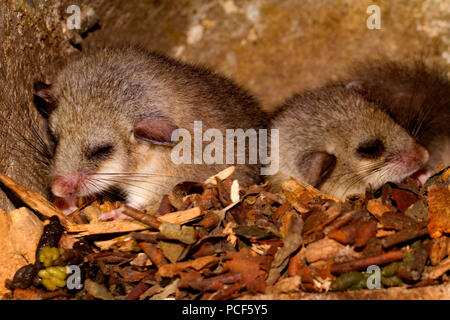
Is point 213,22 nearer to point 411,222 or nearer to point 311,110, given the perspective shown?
point 311,110

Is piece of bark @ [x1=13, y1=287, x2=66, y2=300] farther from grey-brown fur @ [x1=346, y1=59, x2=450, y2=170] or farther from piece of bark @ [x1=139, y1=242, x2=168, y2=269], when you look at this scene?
grey-brown fur @ [x1=346, y1=59, x2=450, y2=170]

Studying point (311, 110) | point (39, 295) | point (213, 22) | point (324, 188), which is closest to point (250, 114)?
point (311, 110)

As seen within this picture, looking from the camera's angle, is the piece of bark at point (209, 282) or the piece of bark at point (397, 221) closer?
the piece of bark at point (209, 282)

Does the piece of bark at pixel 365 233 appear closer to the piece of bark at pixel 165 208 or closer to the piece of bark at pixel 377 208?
the piece of bark at pixel 377 208

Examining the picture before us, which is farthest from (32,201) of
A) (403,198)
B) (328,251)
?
(403,198)

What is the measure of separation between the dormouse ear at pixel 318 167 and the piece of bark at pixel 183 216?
4.77 feet

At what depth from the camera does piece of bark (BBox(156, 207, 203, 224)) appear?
12.5 ft

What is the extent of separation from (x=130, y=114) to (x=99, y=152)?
0.42m

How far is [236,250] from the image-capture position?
3.74 meters

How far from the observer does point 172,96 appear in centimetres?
477

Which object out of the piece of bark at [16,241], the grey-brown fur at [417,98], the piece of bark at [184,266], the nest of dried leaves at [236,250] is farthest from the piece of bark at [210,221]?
the grey-brown fur at [417,98]

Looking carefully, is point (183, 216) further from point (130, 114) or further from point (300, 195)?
point (130, 114)

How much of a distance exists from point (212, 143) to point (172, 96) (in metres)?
0.56

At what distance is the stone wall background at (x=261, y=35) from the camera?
5.36m
